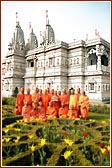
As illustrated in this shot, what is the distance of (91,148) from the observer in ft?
17.2

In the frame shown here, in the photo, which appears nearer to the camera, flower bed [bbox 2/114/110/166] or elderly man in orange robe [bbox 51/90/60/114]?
flower bed [bbox 2/114/110/166]

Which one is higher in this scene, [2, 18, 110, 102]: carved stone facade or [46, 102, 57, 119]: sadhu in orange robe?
[2, 18, 110, 102]: carved stone facade

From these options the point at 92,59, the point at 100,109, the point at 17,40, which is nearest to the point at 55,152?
the point at 100,109

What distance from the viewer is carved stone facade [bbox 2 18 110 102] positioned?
24.6 metres

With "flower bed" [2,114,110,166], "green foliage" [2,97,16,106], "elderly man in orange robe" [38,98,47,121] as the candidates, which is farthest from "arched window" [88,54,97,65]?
"flower bed" [2,114,110,166]

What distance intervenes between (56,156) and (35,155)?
1.72 ft

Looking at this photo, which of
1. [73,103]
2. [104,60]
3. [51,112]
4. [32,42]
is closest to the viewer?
[73,103]

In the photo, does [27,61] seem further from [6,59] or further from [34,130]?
[34,130]

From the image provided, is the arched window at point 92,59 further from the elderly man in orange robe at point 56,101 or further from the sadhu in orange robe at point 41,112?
the sadhu in orange robe at point 41,112

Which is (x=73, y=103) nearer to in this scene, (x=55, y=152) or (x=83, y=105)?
(x=83, y=105)

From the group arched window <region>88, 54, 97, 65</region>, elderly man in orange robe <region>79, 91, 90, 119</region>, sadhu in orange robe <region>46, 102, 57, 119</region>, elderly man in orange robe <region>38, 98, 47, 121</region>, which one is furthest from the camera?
arched window <region>88, 54, 97, 65</region>

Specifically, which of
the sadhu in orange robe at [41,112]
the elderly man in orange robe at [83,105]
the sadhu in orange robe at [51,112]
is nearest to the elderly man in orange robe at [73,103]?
the elderly man in orange robe at [83,105]

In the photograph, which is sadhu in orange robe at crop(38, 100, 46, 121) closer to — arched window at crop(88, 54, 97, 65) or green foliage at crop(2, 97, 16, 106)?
green foliage at crop(2, 97, 16, 106)

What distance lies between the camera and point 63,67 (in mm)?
27109
